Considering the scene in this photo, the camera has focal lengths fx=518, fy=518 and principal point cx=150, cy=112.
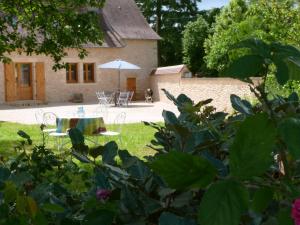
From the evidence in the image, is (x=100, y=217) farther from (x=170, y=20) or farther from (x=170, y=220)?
(x=170, y=20)

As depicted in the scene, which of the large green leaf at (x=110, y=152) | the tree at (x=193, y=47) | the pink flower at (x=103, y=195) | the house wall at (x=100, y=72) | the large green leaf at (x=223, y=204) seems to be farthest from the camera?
the tree at (x=193, y=47)

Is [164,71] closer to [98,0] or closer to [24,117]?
[24,117]

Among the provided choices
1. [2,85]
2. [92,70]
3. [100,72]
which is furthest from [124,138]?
[92,70]

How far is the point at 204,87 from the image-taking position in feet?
83.1

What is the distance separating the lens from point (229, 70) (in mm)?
800

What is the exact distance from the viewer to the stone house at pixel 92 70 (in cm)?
2945

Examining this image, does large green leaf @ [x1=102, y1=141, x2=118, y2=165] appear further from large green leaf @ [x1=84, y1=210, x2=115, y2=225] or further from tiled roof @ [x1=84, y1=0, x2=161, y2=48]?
tiled roof @ [x1=84, y1=0, x2=161, y2=48]

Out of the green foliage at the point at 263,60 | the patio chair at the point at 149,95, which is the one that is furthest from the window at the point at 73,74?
the green foliage at the point at 263,60

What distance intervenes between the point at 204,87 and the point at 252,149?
2477cm

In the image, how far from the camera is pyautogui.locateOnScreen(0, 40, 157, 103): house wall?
98.2 feet

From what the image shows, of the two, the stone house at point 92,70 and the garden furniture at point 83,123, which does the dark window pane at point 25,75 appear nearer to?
the stone house at point 92,70

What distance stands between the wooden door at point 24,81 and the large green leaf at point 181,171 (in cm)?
2966

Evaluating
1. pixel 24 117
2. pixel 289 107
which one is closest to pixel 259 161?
pixel 289 107

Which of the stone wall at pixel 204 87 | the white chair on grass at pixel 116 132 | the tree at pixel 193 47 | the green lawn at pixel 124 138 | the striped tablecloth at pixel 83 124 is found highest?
the tree at pixel 193 47
